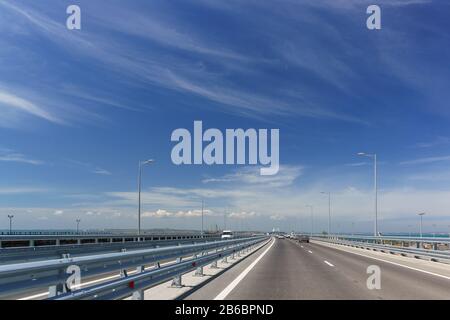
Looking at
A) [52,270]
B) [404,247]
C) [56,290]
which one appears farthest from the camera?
[404,247]

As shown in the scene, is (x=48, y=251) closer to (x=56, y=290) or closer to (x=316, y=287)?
(x=316, y=287)

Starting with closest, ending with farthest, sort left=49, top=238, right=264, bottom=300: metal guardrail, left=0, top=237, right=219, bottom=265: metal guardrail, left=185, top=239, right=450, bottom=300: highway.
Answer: left=49, top=238, right=264, bottom=300: metal guardrail < left=185, top=239, right=450, bottom=300: highway < left=0, top=237, right=219, bottom=265: metal guardrail

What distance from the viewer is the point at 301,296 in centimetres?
1084

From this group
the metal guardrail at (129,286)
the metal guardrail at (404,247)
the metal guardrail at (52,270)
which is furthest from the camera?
the metal guardrail at (404,247)

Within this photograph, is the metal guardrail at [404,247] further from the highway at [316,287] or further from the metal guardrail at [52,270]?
the metal guardrail at [52,270]

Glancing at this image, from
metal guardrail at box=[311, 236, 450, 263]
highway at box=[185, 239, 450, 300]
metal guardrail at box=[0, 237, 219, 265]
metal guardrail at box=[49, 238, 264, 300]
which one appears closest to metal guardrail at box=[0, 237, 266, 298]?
metal guardrail at box=[49, 238, 264, 300]

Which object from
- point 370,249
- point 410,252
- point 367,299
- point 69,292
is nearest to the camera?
point 69,292

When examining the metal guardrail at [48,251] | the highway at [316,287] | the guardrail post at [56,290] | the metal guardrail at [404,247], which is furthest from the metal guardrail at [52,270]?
the metal guardrail at [404,247]

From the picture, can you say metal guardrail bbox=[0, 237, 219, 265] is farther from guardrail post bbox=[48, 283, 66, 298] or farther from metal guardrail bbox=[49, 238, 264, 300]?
guardrail post bbox=[48, 283, 66, 298]

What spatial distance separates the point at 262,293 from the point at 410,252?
800 inches

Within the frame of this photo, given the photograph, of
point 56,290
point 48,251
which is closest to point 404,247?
point 48,251
